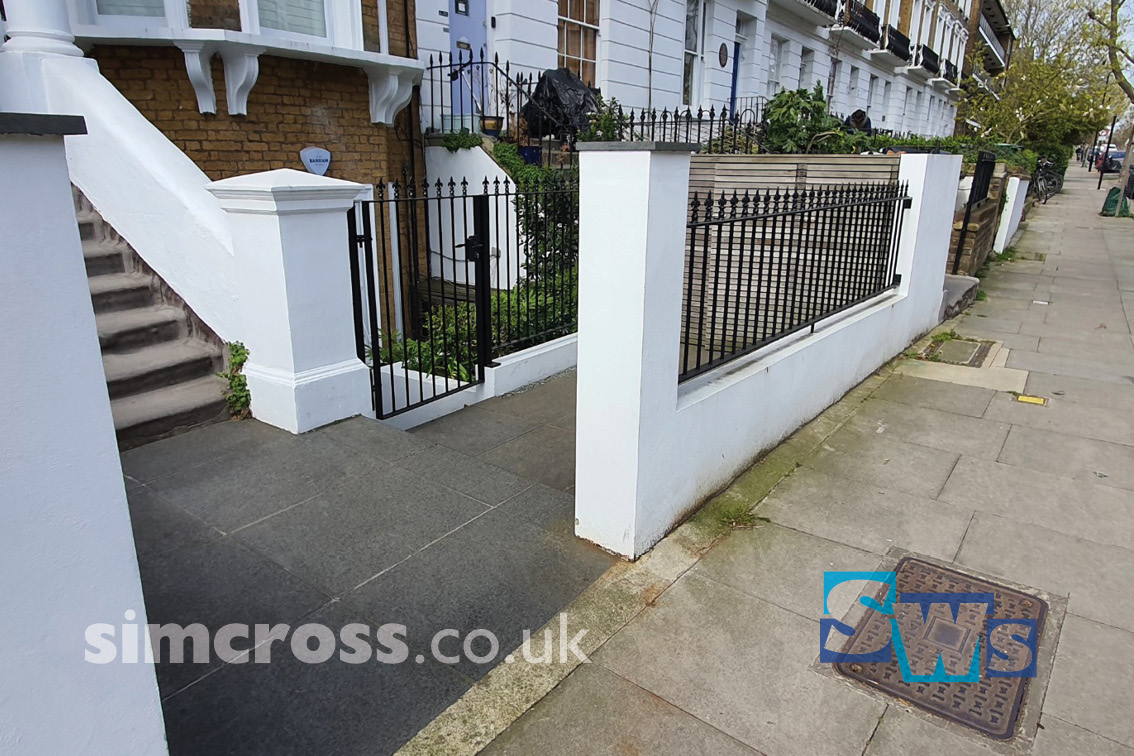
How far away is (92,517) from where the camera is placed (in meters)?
1.60

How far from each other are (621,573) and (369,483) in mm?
1480

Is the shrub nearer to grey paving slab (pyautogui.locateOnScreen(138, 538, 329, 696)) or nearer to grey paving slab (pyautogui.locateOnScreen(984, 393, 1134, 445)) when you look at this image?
grey paving slab (pyautogui.locateOnScreen(984, 393, 1134, 445))

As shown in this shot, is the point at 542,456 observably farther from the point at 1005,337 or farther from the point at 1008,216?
the point at 1008,216

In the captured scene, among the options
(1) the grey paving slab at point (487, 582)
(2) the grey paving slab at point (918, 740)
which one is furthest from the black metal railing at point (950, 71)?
(2) the grey paving slab at point (918, 740)

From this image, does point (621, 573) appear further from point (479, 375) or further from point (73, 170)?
point (73, 170)

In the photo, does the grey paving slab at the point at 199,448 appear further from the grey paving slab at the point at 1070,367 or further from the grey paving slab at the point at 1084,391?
the grey paving slab at the point at 1070,367

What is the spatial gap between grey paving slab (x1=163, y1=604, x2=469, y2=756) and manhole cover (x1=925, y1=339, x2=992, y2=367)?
6.38 m

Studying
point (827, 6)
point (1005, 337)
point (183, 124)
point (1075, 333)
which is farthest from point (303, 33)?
point (827, 6)

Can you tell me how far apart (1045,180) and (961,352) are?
26.1m

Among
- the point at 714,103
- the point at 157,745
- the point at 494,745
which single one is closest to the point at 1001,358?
the point at 494,745

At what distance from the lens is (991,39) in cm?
4706

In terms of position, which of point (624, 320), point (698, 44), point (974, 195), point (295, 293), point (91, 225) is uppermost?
point (698, 44)

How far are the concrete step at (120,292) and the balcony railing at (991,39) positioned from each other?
Result: 4910 centimetres

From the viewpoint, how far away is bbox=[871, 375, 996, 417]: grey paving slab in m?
5.85
